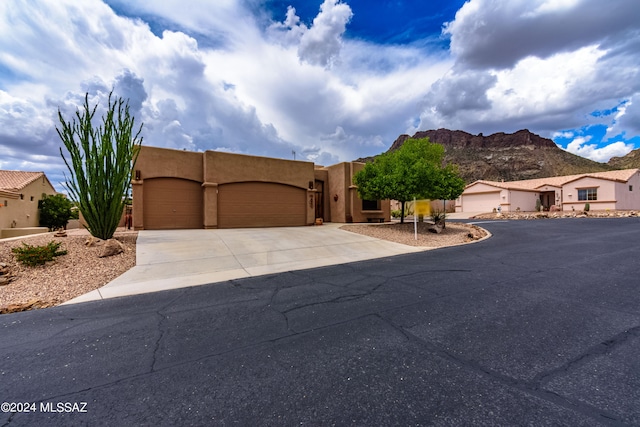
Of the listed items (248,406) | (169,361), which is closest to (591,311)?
(248,406)

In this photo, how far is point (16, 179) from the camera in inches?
979

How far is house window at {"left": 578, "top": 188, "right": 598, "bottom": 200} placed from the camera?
33.5 m

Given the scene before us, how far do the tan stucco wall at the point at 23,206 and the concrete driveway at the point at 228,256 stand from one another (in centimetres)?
1776

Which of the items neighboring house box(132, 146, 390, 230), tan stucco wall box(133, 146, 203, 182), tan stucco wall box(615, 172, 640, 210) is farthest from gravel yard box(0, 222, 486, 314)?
tan stucco wall box(615, 172, 640, 210)

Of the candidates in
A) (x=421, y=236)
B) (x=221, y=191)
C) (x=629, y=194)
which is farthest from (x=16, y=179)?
(x=629, y=194)

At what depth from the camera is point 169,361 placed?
317 centimetres

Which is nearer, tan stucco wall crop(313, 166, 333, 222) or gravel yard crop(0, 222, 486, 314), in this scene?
gravel yard crop(0, 222, 486, 314)

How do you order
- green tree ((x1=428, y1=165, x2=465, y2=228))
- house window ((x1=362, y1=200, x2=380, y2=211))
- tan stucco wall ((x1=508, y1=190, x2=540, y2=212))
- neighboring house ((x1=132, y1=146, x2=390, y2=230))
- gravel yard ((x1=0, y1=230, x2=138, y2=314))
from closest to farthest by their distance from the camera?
gravel yard ((x1=0, y1=230, x2=138, y2=314)) → neighboring house ((x1=132, y1=146, x2=390, y2=230)) → green tree ((x1=428, y1=165, x2=465, y2=228)) → house window ((x1=362, y1=200, x2=380, y2=211)) → tan stucco wall ((x1=508, y1=190, x2=540, y2=212))

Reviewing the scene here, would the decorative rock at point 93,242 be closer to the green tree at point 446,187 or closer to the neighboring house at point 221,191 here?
the neighboring house at point 221,191

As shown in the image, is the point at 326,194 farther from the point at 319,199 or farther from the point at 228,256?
the point at 228,256

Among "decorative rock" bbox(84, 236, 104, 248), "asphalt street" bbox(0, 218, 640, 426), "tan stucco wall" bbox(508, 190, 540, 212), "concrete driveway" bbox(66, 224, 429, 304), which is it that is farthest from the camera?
"tan stucco wall" bbox(508, 190, 540, 212)

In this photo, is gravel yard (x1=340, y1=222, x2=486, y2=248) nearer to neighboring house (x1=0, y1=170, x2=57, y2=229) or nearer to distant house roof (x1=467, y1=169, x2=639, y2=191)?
neighboring house (x1=0, y1=170, x2=57, y2=229)

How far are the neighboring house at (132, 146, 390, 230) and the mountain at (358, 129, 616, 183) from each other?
67.3m

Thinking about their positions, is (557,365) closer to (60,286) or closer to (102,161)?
(60,286)
